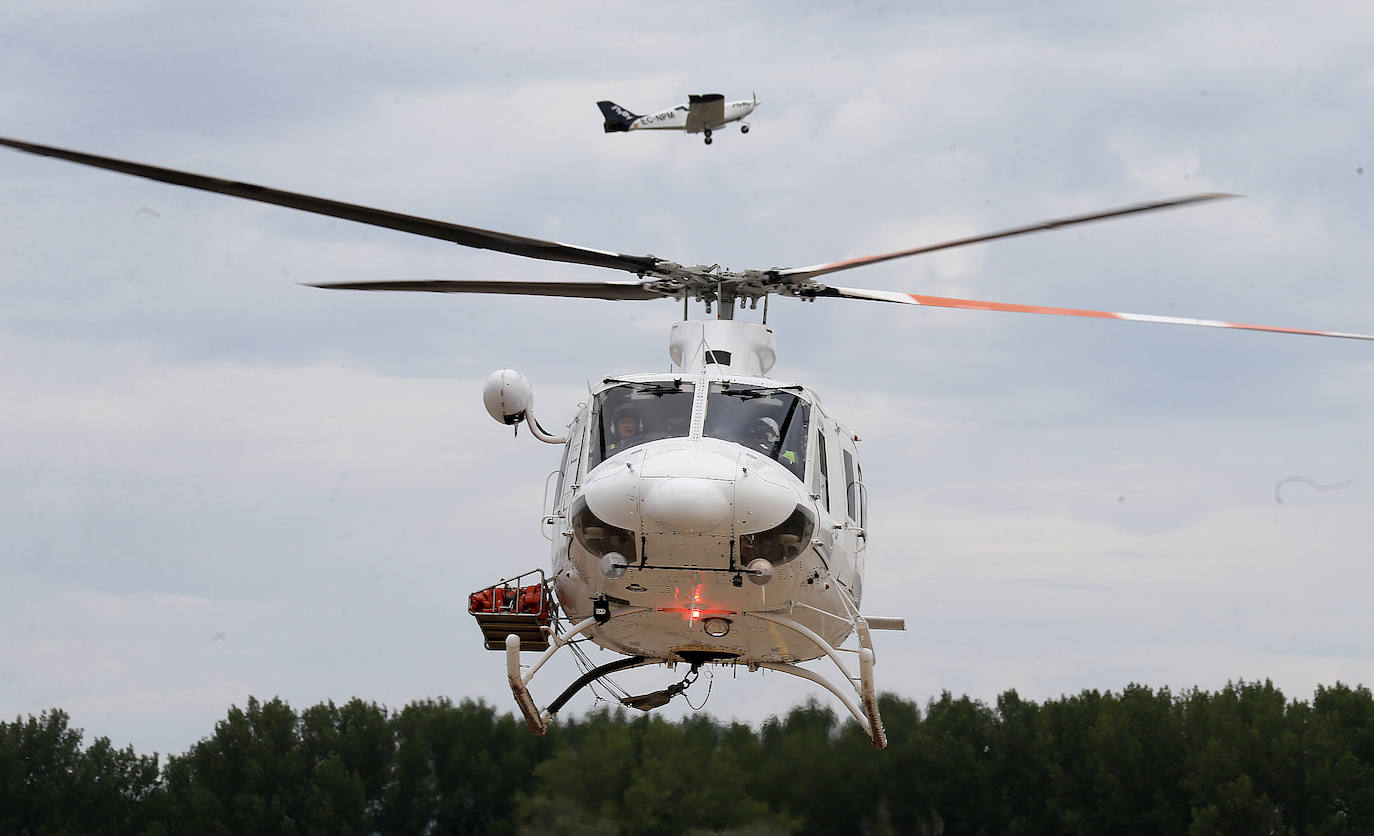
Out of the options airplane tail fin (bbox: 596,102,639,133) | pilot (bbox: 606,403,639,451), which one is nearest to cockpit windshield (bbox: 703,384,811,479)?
pilot (bbox: 606,403,639,451)

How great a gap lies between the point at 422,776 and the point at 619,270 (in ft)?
126

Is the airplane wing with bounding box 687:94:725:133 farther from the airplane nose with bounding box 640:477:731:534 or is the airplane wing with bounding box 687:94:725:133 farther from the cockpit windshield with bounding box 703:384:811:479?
the airplane nose with bounding box 640:477:731:534

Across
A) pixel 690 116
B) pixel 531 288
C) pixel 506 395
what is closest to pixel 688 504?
pixel 506 395

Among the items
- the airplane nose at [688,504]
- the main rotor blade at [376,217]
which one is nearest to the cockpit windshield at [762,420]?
the airplane nose at [688,504]

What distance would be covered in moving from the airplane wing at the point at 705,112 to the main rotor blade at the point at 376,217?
39.8 metres

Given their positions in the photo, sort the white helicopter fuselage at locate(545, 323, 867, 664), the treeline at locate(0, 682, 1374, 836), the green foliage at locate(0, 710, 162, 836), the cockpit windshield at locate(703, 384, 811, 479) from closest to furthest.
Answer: the white helicopter fuselage at locate(545, 323, 867, 664)
the cockpit windshield at locate(703, 384, 811, 479)
the treeline at locate(0, 682, 1374, 836)
the green foliage at locate(0, 710, 162, 836)

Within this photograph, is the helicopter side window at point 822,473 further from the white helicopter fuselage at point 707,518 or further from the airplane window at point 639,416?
the airplane window at point 639,416

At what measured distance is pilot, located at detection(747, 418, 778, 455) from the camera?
14.2 meters

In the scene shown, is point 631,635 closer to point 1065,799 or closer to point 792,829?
point 792,829

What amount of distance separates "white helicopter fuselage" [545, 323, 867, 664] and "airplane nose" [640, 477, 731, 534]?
0.03 feet

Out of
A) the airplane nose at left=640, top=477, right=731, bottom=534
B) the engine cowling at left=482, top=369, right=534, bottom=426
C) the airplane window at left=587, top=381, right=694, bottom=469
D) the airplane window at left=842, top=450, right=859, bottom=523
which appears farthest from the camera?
the engine cowling at left=482, top=369, right=534, bottom=426

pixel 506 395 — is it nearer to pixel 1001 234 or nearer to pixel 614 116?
pixel 1001 234

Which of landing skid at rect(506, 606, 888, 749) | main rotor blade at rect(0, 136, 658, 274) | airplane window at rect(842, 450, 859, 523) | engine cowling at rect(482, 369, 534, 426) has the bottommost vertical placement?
landing skid at rect(506, 606, 888, 749)

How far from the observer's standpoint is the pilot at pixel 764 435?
14.2 m
